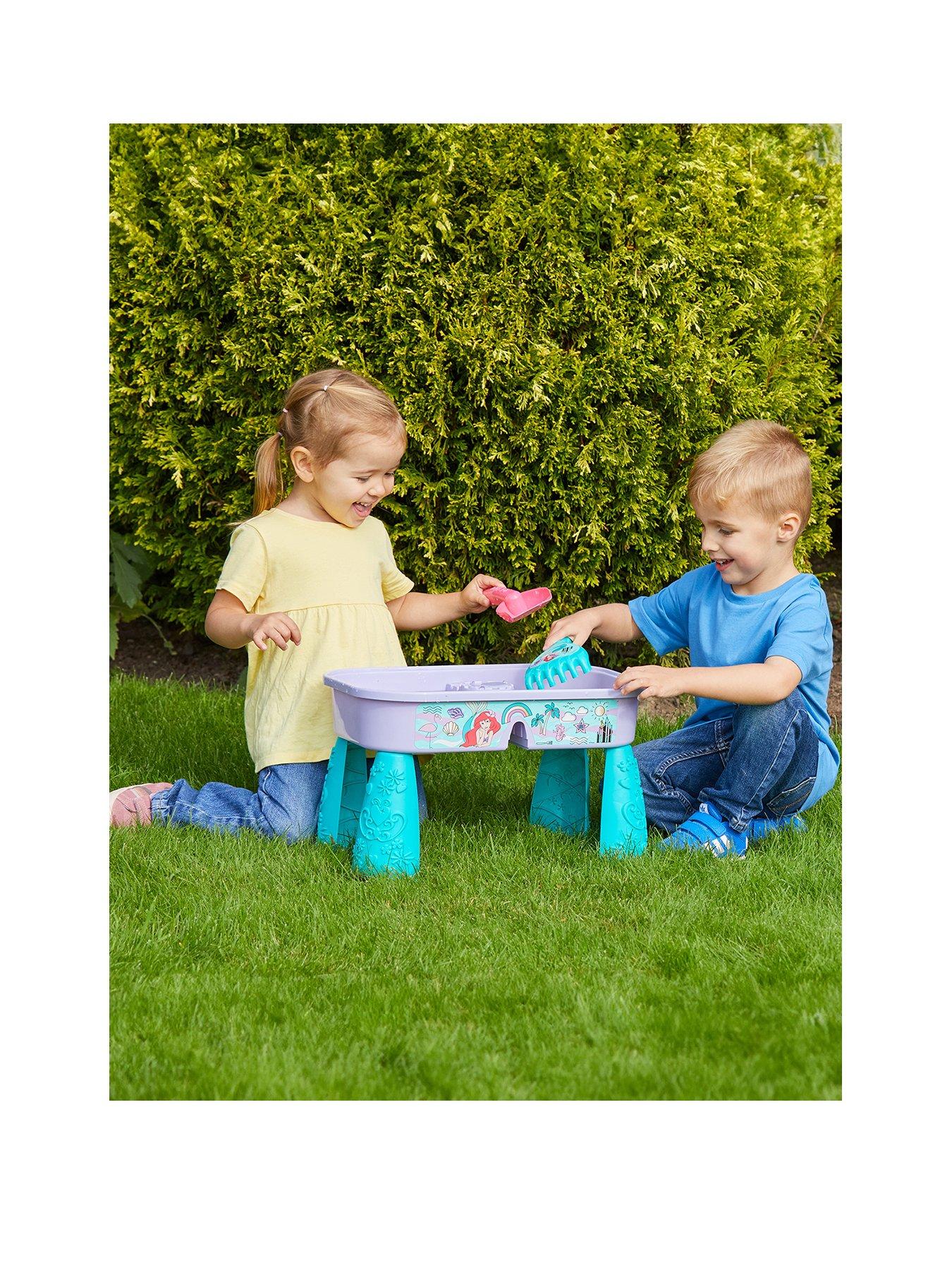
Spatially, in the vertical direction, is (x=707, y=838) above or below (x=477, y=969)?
above

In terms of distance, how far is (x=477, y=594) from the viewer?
136 inches

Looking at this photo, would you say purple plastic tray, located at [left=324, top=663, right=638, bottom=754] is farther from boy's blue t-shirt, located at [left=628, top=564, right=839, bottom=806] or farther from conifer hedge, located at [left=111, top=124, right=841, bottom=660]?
conifer hedge, located at [left=111, top=124, right=841, bottom=660]

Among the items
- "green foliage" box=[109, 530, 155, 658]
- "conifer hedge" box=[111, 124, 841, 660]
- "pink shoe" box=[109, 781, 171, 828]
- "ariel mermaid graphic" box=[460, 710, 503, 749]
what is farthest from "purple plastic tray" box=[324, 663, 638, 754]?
"green foliage" box=[109, 530, 155, 658]

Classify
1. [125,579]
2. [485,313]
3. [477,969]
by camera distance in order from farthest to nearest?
[125,579] < [485,313] < [477,969]

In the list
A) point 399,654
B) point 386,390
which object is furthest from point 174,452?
point 399,654

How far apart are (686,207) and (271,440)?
1.73 metres

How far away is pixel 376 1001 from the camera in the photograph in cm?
225

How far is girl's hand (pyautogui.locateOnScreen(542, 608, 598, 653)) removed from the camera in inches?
129

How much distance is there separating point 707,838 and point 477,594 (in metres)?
0.92

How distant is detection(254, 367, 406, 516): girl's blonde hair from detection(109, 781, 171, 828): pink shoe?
99 cm

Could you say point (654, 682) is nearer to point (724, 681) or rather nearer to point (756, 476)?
point (724, 681)

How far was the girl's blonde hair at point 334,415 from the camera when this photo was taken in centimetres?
329

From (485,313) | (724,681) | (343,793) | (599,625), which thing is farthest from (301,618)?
(485,313)

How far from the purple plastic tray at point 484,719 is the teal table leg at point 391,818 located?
0.05 meters
